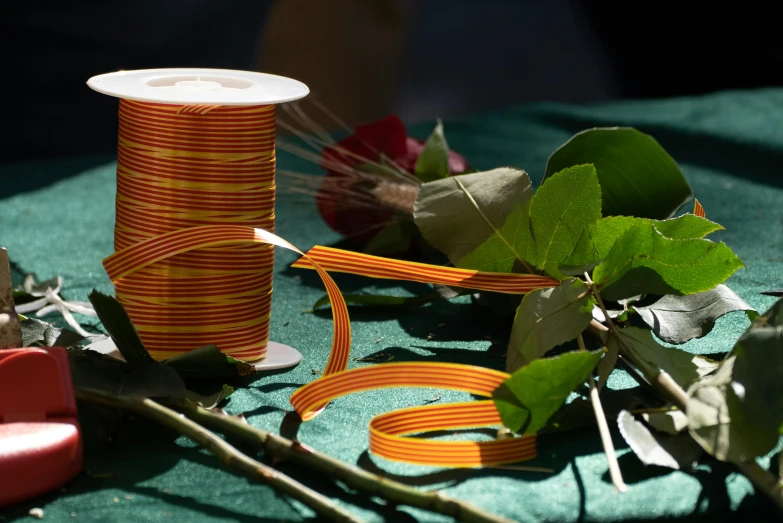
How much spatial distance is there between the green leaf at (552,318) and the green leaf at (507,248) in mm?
77

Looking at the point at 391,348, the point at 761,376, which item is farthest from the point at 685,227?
the point at 391,348

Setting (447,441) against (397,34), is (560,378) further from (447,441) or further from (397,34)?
(397,34)

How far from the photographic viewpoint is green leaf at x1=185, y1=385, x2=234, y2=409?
564 millimetres

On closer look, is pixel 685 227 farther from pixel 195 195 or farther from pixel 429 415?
pixel 195 195

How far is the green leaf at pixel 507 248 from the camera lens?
0.65 metres

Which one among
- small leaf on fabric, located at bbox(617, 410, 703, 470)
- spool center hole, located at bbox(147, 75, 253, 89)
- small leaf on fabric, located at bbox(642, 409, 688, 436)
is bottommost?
small leaf on fabric, located at bbox(617, 410, 703, 470)

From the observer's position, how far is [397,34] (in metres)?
2.30

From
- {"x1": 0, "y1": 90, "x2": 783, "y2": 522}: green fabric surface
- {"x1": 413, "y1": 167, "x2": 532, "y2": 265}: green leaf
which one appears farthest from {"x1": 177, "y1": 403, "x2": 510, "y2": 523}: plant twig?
{"x1": 413, "y1": 167, "x2": 532, "y2": 265}: green leaf

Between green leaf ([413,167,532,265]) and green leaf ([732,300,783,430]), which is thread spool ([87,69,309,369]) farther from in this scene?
green leaf ([732,300,783,430])

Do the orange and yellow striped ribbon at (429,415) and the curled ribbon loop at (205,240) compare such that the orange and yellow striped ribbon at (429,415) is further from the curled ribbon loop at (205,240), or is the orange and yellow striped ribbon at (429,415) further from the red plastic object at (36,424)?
the red plastic object at (36,424)

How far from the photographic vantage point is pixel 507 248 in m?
0.66

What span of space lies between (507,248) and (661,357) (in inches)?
5.8

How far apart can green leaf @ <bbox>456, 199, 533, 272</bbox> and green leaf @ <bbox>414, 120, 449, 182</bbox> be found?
0.24 metres

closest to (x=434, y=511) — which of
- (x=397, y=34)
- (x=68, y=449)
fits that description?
(x=68, y=449)
